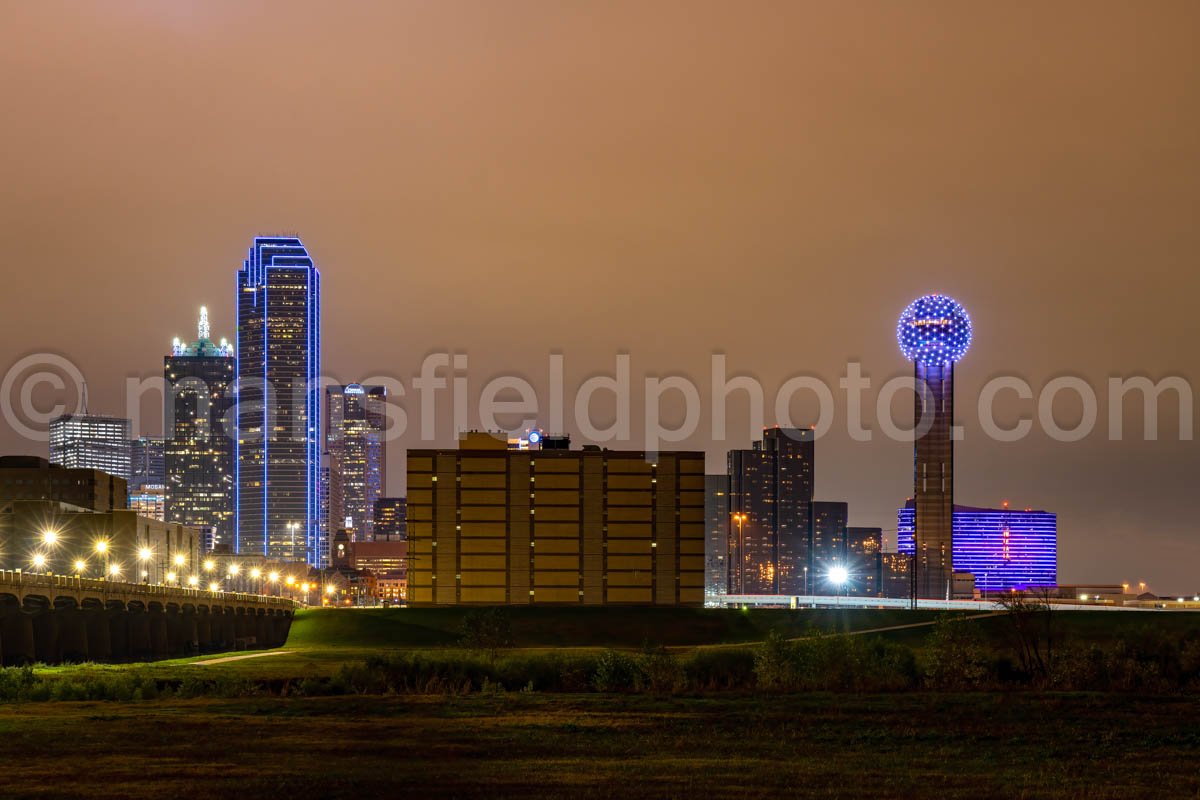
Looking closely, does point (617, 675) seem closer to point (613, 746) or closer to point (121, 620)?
point (613, 746)

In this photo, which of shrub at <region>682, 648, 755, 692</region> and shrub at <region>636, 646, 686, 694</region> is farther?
shrub at <region>682, 648, 755, 692</region>

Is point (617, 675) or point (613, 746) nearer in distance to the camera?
point (613, 746)

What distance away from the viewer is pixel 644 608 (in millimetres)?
193375

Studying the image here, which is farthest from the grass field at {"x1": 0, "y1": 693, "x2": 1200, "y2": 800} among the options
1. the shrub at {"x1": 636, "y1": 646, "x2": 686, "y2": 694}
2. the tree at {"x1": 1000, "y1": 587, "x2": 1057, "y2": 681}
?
the tree at {"x1": 1000, "y1": 587, "x2": 1057, "y2": 681}

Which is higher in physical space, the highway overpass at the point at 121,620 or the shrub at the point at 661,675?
the shrub at the point at 661,675

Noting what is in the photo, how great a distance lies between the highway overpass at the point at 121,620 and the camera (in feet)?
356

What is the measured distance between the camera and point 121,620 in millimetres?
134000

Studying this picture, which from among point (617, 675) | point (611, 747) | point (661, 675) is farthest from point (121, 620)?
point (611, 747)

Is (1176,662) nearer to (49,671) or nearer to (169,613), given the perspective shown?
(49,671)

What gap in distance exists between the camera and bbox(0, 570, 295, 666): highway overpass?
10850 centimetres

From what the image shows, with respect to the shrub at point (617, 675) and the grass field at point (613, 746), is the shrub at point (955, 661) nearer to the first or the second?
the grass field at point (613, 746)

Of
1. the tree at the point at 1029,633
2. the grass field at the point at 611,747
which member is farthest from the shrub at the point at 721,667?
the grass field at the point at 611,747

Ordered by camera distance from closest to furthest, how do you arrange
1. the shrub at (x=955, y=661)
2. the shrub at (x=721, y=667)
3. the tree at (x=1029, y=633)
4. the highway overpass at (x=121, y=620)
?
the shrub at (x=955, y=661) < the tree at (x=1029, y=633) < the shrub at (x=721, y=667) < the highway overpass at (x=121, y=620)

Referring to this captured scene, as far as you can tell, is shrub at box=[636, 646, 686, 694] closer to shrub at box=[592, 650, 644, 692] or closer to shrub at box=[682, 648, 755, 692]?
shrub at box=[592, 650, 644, 692]
